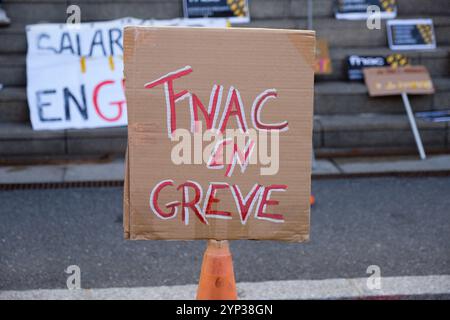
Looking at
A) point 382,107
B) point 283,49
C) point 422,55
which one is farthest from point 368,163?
point 283,49

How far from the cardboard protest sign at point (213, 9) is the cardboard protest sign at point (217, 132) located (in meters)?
5.57

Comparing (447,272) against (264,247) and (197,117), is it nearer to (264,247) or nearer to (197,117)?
(264,247)

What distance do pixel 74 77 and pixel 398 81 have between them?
338 cm

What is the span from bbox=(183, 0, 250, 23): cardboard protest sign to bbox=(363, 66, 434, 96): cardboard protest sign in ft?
5.37

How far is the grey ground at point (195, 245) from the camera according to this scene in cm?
461

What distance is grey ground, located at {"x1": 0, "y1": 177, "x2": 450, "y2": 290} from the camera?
15.1 ft

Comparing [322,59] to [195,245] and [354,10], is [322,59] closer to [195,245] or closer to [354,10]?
[354,10]

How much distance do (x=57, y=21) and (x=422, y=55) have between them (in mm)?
4092

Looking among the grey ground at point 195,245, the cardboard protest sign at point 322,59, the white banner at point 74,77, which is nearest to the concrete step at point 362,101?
the cardboard protest sign at point 322,59

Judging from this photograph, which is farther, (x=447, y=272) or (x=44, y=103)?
(x=44, y=103)

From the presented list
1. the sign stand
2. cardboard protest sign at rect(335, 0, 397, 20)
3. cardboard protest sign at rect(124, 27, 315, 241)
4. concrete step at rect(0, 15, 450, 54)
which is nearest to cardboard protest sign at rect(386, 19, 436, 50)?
concrete step at rect(0, 15, 450, 54)

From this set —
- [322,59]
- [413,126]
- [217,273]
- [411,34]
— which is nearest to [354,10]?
[411,34]

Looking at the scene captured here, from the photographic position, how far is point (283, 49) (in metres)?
2.87

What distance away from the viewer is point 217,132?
114 inches
